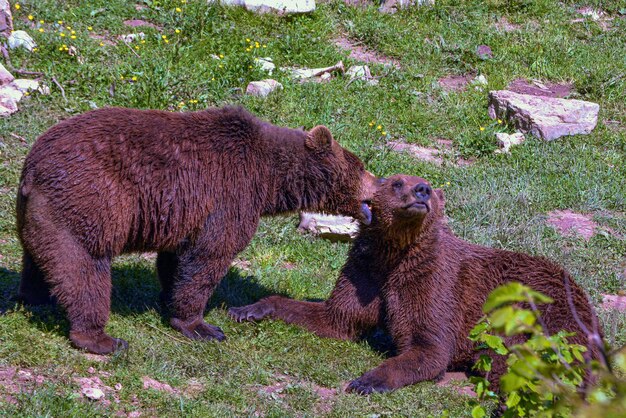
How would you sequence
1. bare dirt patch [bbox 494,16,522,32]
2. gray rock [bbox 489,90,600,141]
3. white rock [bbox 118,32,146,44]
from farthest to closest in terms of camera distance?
1. bare dirt patch [bbox 494,16,522,32]
2. white rock [bbox 118,32,146,44]
3. gray rock [bbox 489,90,600,141]

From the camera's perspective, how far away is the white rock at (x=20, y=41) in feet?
37.6

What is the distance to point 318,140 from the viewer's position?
7531 mm

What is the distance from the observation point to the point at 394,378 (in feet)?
22.0

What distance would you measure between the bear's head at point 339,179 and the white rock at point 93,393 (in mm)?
2798

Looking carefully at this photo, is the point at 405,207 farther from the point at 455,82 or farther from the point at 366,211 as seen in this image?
the point at 455,82

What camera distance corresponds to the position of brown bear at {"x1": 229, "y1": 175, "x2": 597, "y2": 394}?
23.2ft

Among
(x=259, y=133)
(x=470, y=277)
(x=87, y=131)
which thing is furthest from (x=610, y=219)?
(x=87, y=131)

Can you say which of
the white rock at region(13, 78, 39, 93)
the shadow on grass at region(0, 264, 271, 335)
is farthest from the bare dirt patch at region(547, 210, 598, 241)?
the white rock at region(13, 78, 39, 93)

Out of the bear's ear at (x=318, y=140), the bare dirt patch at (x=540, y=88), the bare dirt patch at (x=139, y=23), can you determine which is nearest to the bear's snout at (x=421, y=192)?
the bear's ear at (x=318, y=140)

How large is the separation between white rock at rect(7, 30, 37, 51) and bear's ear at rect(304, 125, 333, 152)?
559 centimetres

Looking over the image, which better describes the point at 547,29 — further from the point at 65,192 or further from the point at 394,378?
the point at 65,192

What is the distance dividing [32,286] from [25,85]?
4.63 m

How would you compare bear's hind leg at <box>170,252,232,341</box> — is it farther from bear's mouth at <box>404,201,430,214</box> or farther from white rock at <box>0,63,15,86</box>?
white rock at <box>0,63,15,86</box>

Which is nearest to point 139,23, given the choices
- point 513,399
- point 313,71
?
point 313,71
